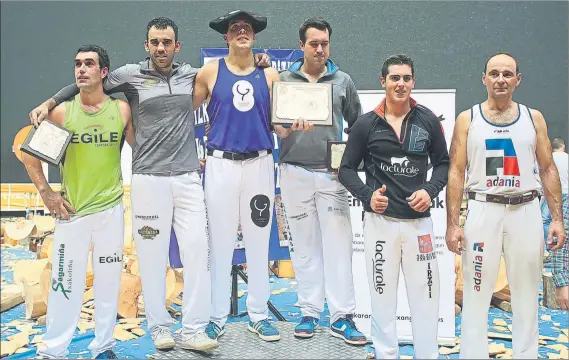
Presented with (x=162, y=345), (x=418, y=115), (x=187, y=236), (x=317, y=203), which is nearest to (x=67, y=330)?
(x=162, y=345)

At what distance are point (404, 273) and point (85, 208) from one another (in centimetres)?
192

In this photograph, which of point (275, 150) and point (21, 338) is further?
point (275, 150)

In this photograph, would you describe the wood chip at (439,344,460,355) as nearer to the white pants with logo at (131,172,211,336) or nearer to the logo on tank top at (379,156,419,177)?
the logo on tank top at (379,156,419,177)

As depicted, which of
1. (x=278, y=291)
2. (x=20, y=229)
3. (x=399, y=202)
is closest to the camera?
(x=399, y=202)

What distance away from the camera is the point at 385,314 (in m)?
2.91

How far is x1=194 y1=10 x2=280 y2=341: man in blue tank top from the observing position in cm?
326

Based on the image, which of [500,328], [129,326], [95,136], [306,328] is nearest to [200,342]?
[306,328]

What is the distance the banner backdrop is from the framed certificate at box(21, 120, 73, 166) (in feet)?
6.81

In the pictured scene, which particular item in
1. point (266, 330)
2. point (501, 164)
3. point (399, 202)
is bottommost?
point (266, 330)

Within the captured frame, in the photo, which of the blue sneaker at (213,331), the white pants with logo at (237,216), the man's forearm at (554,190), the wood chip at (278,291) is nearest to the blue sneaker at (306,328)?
the white pants with logo at (237,216)

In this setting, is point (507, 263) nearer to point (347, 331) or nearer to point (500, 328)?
point (347, 331)

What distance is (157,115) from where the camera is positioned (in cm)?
322

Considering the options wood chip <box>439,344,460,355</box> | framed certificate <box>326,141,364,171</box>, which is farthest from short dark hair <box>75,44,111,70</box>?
wood chip <box>439,344,460,355</box>

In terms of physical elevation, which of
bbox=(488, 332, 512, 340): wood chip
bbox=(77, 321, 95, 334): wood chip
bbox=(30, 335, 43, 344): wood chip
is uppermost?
bbox=(488, 332, 512, 340): wood chip
